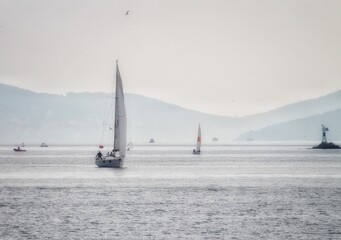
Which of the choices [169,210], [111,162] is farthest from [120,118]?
[169,210]

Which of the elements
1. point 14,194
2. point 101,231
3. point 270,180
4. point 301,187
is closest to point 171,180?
point 270,180

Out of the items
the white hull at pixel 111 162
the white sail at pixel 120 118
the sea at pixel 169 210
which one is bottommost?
the sea at pixel 169 210

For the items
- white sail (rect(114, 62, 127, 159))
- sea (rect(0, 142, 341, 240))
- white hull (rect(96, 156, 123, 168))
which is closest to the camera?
sea (rect(0, 142, 341, 240))

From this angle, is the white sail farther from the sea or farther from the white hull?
the sea

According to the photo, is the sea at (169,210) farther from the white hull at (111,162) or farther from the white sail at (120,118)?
the white hull at (111,162)

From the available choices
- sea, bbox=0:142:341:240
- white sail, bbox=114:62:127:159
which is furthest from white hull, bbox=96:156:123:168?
sea, bbox=0:142:341:240

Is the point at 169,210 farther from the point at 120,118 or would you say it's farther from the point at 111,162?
the point at 111,162

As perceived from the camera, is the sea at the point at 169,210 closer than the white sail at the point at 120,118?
Yes

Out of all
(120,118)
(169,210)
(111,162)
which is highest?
(120,118)

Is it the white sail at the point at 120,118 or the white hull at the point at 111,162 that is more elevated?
the white sail at the point at 120,118

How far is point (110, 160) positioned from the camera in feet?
410

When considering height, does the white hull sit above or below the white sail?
below

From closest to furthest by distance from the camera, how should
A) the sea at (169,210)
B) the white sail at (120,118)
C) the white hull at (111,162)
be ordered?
the sea at (169,210) → the white sail at (120,118) → the white hull at (111,162)

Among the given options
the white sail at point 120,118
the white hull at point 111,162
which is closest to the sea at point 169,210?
the white sail at point 120,118
